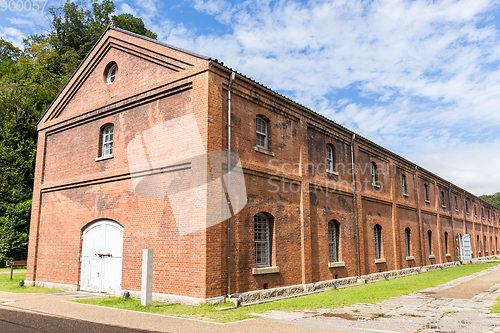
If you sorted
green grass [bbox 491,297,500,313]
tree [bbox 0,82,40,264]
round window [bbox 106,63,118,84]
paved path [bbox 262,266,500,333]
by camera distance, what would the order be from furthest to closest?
1. tree [bbox 0,82,40,264]
2. round window [bbox 106,63,118,84]
3. green grass [bbox 491,297,500,313]
4. paved path [bbox 262,266,500,333]

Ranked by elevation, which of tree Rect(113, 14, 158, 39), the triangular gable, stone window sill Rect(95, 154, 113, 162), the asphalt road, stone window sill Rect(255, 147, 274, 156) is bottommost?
the asphalt road

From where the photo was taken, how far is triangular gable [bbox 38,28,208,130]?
1272 centimetres

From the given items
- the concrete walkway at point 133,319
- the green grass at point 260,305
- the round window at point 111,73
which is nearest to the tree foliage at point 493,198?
the green grass at point 260,305

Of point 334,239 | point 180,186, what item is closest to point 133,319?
point 180,186

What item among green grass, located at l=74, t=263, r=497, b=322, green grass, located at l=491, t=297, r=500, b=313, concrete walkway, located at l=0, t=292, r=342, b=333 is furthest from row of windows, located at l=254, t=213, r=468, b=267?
green grass, located at l=491, t=297, r=500, b=313

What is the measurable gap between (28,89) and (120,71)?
77.1ft

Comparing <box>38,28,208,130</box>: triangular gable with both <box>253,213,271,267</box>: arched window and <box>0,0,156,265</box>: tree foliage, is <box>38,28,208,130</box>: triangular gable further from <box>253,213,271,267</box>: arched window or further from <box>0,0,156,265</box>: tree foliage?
<box>0,0,156,265</box>: tree foliage

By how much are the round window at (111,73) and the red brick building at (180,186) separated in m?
0.10

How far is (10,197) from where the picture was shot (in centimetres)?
2709

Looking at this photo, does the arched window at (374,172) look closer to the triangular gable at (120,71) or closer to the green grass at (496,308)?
the green grass at (496,308)

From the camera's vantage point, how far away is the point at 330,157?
710 inches

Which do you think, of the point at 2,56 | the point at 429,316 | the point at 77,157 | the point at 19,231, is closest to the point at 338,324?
the point at 429,316

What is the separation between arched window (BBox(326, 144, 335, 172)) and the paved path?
6.71 metres

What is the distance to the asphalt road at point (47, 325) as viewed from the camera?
24.1 ft
